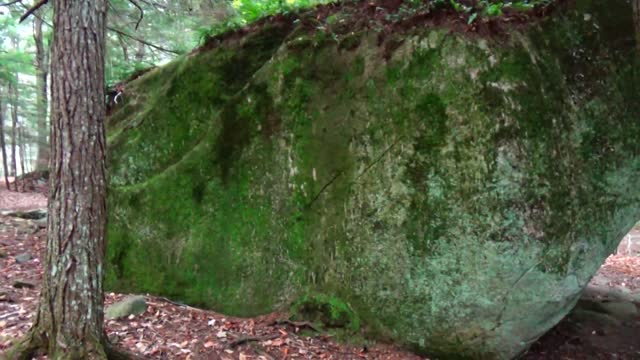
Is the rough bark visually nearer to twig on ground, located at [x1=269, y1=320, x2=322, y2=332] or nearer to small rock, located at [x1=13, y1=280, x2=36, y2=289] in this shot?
twig on ground, located at [x1=269, y1=320, x2=322, y2=332]

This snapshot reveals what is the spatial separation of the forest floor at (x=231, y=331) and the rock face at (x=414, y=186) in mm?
371

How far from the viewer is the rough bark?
136 inches

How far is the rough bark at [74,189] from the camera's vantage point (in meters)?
3.45

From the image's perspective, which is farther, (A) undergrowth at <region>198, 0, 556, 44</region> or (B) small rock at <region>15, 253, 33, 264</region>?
(B) small rock at <region>15, 253, 33, 264</region>

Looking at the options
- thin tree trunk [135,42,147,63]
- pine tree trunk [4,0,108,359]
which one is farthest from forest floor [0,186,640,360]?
thin tree trunk [135,42,147,63]

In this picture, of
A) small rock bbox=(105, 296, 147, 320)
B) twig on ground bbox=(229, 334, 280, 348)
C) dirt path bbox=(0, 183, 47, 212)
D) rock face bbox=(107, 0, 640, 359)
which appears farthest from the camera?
dirt path bbox=(0, 183, 47, 212)

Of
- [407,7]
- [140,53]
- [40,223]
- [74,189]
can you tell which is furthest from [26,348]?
[140,53]

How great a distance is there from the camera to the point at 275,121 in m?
6.12

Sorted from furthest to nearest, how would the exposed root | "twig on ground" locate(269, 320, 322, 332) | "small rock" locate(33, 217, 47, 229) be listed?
1. "small rock" locate(33, 217, 47, 229)
2. "twig on ground" locate(269, 320, 322, 332)
3. the exposed root

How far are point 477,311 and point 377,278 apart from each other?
1.09 metres

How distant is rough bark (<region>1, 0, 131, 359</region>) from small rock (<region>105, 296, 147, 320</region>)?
4.30 feet

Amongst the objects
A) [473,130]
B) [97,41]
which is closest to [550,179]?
[473,130]

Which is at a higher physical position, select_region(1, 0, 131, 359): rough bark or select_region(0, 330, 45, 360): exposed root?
select_region(1, 0, 131, 359): rough bark

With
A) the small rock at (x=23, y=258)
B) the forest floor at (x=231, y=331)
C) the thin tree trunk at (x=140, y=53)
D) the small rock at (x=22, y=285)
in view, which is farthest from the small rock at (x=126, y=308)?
the thin tree trunk at (x=140, y=53)
